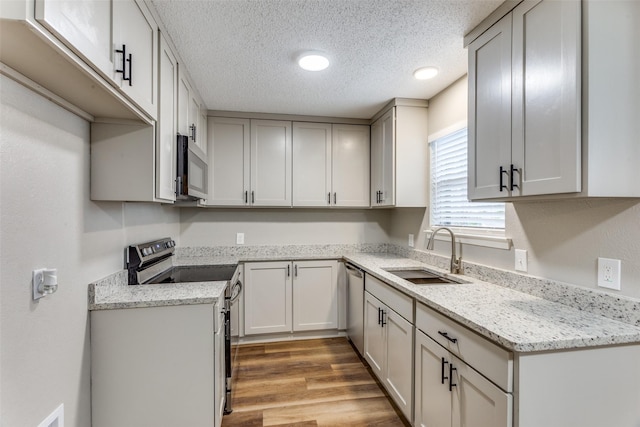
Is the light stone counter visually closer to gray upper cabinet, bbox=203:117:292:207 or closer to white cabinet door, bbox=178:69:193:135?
white cabinet door, bbox=178:69:193:135

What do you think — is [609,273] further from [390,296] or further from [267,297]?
[267,297]

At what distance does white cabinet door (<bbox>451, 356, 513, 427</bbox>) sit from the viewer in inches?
42.8

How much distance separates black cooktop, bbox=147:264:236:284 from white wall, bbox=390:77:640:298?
1.85 metres

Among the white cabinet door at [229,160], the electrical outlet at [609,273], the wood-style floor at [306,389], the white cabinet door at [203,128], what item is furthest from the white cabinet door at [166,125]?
the electrical outlet at [609,273]

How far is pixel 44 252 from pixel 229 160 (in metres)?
2.04

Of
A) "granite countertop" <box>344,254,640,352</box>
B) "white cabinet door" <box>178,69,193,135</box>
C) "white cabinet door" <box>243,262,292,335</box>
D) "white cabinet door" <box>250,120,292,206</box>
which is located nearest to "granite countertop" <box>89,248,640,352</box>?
"granite countertop" <box>344,254,640,352</box>

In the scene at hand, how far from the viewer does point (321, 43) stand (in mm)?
1829

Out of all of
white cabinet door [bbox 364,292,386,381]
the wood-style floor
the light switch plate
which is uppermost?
the light switch plate

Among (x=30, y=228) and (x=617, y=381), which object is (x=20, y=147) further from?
(x=617, y=381)

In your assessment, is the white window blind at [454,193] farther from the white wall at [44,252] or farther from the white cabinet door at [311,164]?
the white wall at [44,252]

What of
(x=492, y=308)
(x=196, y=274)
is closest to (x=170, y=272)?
(x=196, y=274)

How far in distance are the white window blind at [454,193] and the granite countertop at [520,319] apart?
519 millimetres

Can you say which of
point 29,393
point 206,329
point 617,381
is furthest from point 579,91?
point 29,393

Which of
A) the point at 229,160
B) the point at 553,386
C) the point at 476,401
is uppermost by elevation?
the point at 229,160
